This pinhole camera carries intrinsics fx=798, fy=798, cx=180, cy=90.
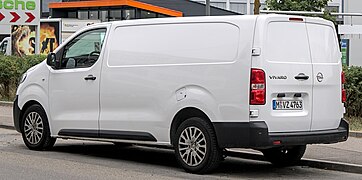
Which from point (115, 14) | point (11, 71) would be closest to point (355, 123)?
point (11, 71)

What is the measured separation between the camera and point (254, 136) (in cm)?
973

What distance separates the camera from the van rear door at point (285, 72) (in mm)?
9812

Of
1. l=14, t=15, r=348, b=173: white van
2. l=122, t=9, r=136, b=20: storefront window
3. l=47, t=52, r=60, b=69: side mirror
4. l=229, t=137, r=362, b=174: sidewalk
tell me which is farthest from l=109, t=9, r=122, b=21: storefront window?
l=14, t=15, r=348, b=173: white van

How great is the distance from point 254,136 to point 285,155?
5.70 ft

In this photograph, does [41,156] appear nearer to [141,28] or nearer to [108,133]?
[108,133]

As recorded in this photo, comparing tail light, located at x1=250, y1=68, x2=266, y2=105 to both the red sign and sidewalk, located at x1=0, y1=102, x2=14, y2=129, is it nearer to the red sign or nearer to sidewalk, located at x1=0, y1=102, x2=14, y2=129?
sidewalk, located at x1=0, y1=102, x2=14, y2=129

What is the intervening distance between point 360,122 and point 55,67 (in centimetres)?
644

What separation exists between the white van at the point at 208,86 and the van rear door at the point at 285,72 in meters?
0.01

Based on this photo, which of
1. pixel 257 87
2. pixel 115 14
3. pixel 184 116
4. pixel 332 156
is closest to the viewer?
pixel 257 87

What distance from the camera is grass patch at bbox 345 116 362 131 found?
14.7m

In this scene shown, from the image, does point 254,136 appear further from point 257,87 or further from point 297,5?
point 297,5

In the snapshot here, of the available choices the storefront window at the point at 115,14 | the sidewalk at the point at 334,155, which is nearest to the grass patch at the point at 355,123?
the sidewalk at the point at 334,155

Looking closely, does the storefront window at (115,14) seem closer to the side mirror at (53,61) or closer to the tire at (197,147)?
the side mirror at (53,61)

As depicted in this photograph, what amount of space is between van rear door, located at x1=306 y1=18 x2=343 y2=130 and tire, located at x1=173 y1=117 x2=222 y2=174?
4.39 feet
